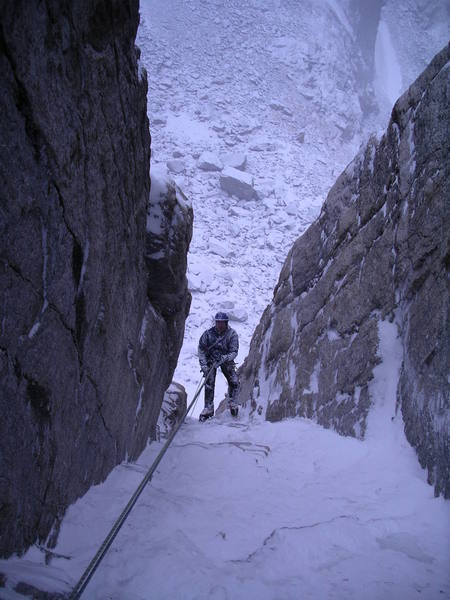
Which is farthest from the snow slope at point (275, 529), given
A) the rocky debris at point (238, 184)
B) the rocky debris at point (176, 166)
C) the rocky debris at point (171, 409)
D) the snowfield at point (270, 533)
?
the rocky debris at point (176, 166)

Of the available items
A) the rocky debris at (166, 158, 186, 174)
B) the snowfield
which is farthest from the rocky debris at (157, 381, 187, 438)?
the rocky debris at (166, 158, 186, 174)

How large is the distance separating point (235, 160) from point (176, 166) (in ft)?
12.9

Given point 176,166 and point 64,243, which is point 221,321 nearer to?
point 64,243

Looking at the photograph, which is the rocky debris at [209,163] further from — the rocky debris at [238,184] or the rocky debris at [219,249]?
the rocky debris at [219,249]

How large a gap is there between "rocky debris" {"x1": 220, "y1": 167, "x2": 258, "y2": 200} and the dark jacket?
65.7 feet

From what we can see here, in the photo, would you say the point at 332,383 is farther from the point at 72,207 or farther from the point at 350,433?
the point at 72,207

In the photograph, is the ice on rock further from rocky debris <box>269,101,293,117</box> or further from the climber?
the climber

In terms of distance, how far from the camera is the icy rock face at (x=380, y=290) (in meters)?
2.62

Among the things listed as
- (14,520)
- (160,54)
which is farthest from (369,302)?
(160,54)

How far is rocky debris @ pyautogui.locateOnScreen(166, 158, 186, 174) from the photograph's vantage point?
24906 mm

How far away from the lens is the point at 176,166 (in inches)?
984

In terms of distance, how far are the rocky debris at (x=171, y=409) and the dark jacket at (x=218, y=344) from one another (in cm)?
90

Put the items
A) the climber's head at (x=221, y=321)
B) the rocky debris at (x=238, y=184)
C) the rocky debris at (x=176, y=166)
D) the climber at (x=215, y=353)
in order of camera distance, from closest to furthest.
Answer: the climber's head at (x=221, y=321) → the climber at (x=215, y=353) → the rocky debris at (x=238, y=184) → the rocky debris at (x=176, y=166)

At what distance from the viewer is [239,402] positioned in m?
7.07
